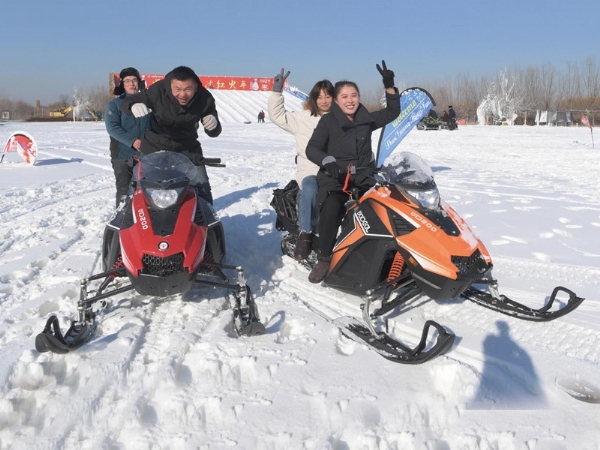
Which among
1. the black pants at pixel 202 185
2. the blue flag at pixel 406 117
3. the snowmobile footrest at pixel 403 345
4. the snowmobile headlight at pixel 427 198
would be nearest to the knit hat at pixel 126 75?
the black pants at pixel 202 185

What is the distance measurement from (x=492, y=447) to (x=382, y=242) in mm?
1509

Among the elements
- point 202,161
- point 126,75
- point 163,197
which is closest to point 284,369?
point 163,197

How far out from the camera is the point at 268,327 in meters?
3.52

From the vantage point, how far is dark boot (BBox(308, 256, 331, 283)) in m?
4.10

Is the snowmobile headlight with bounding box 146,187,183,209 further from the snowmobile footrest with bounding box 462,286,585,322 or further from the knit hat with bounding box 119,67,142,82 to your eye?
the knit hat with bounding box 119,67,142,82

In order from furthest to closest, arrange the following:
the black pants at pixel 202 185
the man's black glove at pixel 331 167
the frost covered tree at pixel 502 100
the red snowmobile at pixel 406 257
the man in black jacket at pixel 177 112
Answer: the frost covered tree at pixel 502 100 < the black pants at pixel 202 185 < the man in black jacket at pixel 177 112 < the man's black glove at pixel 331 167 < the red snowmobile at pixel 406 257

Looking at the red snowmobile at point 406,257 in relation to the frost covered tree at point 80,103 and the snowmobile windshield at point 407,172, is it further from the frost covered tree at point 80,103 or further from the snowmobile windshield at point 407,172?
the frost covered tree at point 80,103

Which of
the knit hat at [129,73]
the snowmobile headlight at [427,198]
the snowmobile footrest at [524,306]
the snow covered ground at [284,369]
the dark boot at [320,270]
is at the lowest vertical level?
the snow covered ground at [284,369]

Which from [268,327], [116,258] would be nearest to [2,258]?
[116,258]

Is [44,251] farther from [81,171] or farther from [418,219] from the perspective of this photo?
[81,171]

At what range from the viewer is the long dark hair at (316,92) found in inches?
187

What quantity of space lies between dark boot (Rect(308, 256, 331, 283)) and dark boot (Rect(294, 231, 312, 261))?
377 mm

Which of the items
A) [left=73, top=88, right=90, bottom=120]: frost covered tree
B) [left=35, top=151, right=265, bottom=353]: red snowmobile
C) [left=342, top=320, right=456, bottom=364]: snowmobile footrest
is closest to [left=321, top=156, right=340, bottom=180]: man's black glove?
[left=35, top=151, right=265, bottom=353]: red snowmobile

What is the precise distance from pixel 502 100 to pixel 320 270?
53.7 meters
